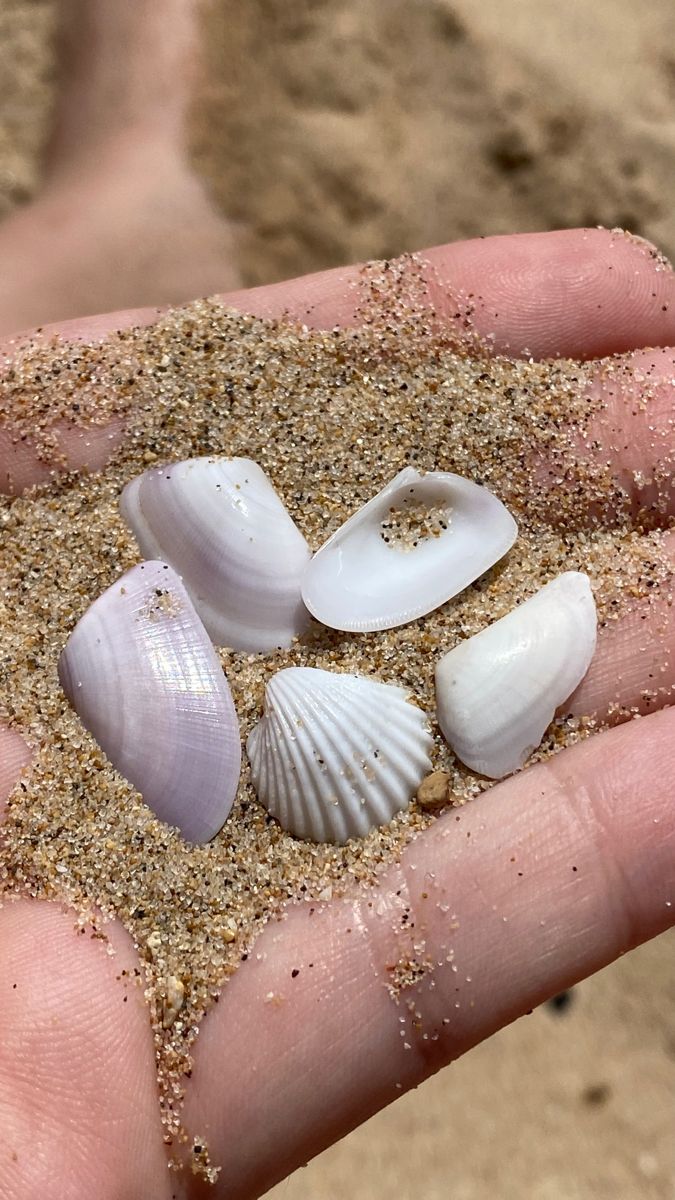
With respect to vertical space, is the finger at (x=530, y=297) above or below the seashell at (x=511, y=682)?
above

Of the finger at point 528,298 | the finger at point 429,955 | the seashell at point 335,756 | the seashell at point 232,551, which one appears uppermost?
the finger at point 528,298

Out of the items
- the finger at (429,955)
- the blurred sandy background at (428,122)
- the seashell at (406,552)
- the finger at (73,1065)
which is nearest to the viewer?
the finger at (73,1065)

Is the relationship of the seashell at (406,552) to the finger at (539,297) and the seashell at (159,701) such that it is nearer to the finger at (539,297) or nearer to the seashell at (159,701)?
the seashell at (159,701)

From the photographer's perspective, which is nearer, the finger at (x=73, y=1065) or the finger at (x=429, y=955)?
the finger at (x=73, y=1065)

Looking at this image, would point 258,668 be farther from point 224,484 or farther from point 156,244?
point 156,244

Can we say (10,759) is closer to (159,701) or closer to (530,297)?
(159,701)

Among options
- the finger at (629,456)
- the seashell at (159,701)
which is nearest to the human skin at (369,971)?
the seashell at (159,701)

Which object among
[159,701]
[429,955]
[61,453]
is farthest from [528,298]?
[429,955]

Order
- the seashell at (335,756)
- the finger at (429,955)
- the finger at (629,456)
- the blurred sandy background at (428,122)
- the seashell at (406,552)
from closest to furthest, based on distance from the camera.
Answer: the finger at (429,955)
the seashell at (335,756)
the seashell at (406,552)
the finger at (629,456)
the blurred sandy background at (428,122)
